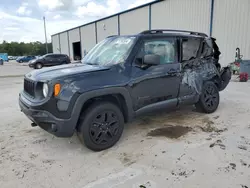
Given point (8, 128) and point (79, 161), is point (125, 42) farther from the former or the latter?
point (8, 128)

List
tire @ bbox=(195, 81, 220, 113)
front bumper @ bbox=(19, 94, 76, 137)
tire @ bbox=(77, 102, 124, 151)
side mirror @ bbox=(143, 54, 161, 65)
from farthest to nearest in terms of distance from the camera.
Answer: tire @ bbox=(195, 81, 220, 113) → side mirror @ bbox=(143, 54, 161, 65) → tire @ bbox=(77, 102, 124, 151) → front bumper @ bbox=(19, 94, 76, 137)

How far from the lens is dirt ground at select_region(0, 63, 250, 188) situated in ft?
8.35

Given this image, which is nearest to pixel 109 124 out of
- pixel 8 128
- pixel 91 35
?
pixel 8 128

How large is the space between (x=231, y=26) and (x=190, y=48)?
1043 cm

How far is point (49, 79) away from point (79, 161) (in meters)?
1.23

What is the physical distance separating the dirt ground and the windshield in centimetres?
139

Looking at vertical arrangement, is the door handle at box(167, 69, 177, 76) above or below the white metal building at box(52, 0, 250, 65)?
below

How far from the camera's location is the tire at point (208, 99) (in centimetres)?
479

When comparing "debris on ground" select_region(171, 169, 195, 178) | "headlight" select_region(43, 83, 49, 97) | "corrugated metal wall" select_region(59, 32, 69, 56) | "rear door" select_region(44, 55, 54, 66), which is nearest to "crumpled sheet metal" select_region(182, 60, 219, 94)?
"debris on ground" select_region(171, 169, 195, 178)

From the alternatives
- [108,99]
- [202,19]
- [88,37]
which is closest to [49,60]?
[88,37]

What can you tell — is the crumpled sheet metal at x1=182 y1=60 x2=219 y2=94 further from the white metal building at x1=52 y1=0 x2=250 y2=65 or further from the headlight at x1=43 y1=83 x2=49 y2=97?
the white metal building at x1=52 y1=0 x2=250 y2=65

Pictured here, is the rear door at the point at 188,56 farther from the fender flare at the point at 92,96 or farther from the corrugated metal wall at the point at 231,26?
the corrugated metal wall at the point at 231,26

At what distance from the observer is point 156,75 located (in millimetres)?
3750

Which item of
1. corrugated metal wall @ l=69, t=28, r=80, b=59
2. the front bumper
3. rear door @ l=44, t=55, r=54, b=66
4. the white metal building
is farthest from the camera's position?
corrugated metal wall @ l=69, t=28, r=80, b=59
